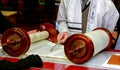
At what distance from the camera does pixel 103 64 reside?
37.8 inches

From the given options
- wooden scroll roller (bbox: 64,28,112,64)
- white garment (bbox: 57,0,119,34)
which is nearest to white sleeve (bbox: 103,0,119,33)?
white garment (bbox: 57,0,119,34)

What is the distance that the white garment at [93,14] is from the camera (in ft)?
4.75

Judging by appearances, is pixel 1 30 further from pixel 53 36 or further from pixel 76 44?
pixel 76 44

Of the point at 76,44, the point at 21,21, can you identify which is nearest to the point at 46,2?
the point at 21,21

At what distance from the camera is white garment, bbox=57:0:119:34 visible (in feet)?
4.75

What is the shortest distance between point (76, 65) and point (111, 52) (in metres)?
0.25

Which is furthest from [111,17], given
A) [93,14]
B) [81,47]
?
[81,47]

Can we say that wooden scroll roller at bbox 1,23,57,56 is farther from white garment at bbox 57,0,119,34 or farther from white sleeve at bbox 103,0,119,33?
white sleeve at bbox 103,0,119,33

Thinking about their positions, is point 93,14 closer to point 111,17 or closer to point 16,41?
point 111,17

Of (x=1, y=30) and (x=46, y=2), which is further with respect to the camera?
(x=46, y=2)

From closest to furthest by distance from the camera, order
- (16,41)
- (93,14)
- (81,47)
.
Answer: (81,47)
(16,41)
(93,14)

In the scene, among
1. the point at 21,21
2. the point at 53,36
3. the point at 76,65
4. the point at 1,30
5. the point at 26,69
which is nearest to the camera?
the point at 26,69

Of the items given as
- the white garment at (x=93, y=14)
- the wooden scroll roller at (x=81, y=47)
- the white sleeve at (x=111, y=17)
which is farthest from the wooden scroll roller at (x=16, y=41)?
the white sleeve at (x=111, y=17)

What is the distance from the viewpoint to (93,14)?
4.75ft
